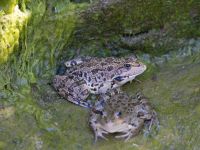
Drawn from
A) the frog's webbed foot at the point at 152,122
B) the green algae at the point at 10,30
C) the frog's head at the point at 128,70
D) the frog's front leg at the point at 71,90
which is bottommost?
the frog's webbed foot at the point at 152,122

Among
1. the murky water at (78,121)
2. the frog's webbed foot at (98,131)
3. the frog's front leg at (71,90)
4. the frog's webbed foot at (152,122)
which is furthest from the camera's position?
the frog's front leg at (71,90)

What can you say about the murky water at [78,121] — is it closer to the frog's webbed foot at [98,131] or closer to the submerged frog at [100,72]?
the frog's webbed foot at [98,131]

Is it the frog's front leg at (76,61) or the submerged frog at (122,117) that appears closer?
the submerged frog at (122,117)

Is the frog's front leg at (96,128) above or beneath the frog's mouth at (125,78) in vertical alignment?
beneath

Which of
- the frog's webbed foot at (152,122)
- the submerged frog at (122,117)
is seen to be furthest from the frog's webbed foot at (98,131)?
the frog's webbed foot at (152,122)

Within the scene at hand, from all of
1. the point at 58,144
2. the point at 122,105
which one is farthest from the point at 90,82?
the point at 58,144

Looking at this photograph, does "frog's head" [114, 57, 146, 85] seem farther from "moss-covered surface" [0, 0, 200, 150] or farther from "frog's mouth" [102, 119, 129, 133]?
"frog's mouth" [102, 119, 129, 133]

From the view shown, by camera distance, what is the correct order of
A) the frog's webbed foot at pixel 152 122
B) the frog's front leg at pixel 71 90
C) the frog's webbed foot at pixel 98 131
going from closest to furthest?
1. the frog's webbed foot at pixel 98 131
2. the frog's webbed foot at pixel 152 122
3. the frog's front leg at pixel 71 90
